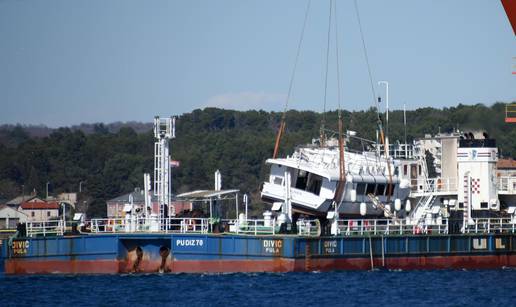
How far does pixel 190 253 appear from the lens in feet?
208

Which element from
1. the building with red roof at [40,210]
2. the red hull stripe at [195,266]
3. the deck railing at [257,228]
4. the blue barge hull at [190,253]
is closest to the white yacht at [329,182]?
the deck railing at [257,228]

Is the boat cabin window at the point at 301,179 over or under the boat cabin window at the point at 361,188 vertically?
over

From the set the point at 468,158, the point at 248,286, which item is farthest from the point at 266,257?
the point at 468,158

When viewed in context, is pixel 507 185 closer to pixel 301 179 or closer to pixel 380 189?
pixel 380 189

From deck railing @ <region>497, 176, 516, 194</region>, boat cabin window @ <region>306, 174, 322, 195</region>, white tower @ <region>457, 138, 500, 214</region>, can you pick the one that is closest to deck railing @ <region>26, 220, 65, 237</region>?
boat cabin window @ <region>306, 174, 322, 195</region>

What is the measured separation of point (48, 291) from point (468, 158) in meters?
24.5

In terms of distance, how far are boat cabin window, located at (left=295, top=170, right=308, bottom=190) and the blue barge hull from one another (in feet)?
15.7

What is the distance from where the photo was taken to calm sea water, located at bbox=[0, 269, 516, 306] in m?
56.0

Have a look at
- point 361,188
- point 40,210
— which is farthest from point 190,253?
point 40,210

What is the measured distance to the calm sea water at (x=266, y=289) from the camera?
184ft

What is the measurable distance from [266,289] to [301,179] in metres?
11.5

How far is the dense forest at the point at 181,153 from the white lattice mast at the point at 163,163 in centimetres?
5952

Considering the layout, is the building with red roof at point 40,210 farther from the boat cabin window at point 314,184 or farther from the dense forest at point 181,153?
the boat cabin window at point 314,184

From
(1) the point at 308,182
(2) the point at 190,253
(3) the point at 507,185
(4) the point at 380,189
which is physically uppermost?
(1) the point at 308,182
